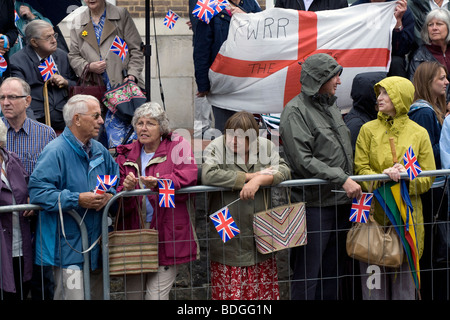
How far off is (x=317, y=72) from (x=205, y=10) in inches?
63.6

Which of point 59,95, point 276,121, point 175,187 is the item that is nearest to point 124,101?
point 59,95

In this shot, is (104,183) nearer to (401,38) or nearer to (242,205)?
(242,205)

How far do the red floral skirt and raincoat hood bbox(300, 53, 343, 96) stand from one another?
1.34 metres

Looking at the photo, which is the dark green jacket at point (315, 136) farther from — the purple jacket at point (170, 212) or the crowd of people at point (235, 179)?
the purple jacket at point (170, 212)

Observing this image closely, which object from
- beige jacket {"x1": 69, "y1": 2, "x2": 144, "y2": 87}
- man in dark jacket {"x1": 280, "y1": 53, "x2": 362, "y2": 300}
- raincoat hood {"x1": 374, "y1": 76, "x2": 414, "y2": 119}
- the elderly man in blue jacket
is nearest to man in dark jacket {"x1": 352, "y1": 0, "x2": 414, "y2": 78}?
raincoat hood {"x1": 374, "y1": 76, "x2": 414, "y2": 119}

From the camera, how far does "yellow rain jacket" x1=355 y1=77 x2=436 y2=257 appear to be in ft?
19.9

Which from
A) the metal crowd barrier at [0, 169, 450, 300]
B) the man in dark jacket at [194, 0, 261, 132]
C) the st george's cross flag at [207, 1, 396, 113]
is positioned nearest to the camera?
the metal crowd barrier at [0, 169, 450, 300]

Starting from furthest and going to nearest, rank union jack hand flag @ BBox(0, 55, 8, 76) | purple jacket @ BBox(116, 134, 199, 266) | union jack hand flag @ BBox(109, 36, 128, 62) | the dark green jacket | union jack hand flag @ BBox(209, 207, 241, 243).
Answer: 1. union jack hand flag @ BBox(109, 36, 128, 62)
2. union jack hand flag @ BBox(0, 55, 8, 76)
3. the dark green jacket
4. purple jacket @ BBox(116, 134, 199, 266)
5. union jack hand flag @ BBox(209, 207, 241, 243)

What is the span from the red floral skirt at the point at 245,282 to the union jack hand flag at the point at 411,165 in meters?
1.21

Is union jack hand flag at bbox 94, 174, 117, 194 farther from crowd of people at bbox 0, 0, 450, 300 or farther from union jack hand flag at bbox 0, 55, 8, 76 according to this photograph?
union jack hand flag at bbox 0, 55, 8, 76

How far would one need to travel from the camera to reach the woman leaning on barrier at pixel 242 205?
5.84 metres

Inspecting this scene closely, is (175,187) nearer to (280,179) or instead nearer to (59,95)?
(280,179)

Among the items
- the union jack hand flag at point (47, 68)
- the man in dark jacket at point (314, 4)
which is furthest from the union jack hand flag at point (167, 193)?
the man in dark jacket at point (314, 4)

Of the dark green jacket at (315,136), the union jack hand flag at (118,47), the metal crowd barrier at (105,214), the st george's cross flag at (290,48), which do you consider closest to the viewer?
the metal crowd barrier at (105,214)
